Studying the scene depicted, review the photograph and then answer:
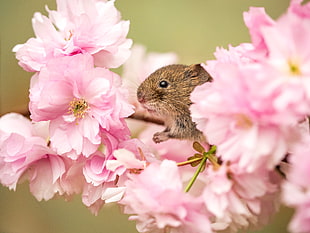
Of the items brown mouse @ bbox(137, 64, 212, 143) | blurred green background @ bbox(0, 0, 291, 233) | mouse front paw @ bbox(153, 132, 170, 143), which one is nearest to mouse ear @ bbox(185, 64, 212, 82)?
brown mouse @ bbox(137, 64, 212, 143)

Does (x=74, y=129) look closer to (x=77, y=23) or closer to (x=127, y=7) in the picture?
(x=77, y=23)

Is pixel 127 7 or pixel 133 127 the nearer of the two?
pixel 133 127

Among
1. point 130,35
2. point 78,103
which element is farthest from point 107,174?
point 130,35

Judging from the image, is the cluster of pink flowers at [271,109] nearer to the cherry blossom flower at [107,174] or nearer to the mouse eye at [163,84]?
the cherry blossom flower at [107,174]

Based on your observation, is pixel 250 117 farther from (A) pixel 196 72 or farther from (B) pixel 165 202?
(A) pixel 196 72

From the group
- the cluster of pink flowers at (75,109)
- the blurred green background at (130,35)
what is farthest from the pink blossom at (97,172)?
the blurred green background at (130,35)

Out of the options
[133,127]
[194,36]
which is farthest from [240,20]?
[133,127]
